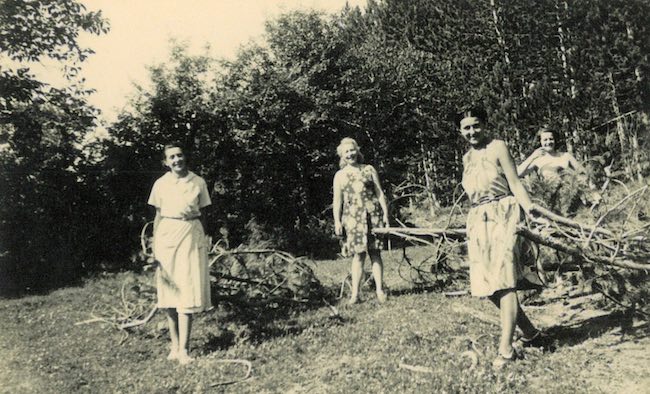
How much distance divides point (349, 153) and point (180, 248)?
96.4 inches

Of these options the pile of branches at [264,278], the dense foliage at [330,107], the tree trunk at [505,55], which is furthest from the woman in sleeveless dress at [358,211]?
the tree trunk at [505,55]

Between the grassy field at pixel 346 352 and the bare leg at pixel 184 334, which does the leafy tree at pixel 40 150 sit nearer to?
the grassy field at pixel 346 352

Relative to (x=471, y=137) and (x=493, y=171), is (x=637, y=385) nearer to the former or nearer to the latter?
(x=493, y=171)

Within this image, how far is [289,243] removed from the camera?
50.5 ft

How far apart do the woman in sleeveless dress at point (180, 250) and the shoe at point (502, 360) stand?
2.66 m

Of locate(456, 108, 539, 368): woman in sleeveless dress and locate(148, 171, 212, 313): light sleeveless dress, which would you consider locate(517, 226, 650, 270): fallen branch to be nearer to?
locate(456, 108, 539, 368): woman in sleeveless dress

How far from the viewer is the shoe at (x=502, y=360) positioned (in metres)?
3.74

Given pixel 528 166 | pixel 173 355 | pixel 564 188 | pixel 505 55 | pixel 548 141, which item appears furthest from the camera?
pixel 505 55

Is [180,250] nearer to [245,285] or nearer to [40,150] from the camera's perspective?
[245,285]

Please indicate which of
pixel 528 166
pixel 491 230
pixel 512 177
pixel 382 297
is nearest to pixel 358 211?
pixel 382 297

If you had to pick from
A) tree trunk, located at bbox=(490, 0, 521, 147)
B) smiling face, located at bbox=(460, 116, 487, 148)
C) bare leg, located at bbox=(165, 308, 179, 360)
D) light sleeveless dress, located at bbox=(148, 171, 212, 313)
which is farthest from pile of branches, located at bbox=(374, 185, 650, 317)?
tree trunk, located at bbox=(490, 0, 521, 147)

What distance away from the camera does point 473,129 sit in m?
4.00

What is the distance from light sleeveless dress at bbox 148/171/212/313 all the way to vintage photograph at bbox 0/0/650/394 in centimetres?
2

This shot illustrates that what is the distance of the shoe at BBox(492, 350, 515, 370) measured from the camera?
374 centimetres
